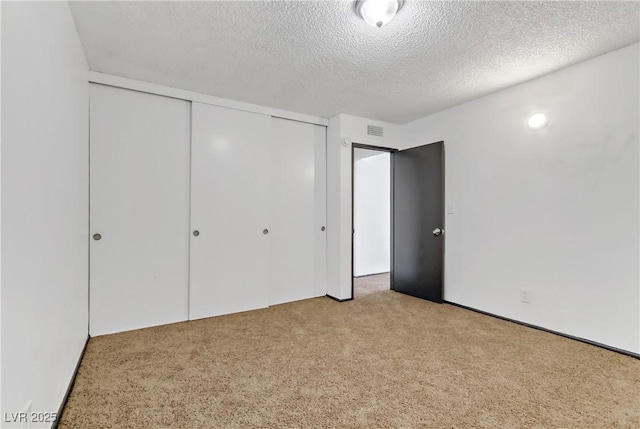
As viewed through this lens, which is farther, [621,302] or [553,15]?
[621,302]

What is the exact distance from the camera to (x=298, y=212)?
386 centimetres

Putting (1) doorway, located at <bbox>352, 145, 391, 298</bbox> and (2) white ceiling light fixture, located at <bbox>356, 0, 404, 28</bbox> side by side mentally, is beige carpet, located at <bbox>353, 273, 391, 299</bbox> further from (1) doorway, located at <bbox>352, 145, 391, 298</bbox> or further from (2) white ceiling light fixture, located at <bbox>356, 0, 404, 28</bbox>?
(2) white ceiling light fixture, located at <bbox>356, 0, 404, 28</bbox>

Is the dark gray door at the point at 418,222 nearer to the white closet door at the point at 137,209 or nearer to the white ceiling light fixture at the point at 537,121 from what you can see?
the white ceiling light fixture at the point at 537,121

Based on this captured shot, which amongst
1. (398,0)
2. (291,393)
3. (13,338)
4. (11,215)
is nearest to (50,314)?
(13,338)

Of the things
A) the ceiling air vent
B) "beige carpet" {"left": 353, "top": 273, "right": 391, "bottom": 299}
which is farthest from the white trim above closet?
"beige carpet" {"left": 353, "top": 273, "right": 391, "bottom": 299}

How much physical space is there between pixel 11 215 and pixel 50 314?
26.5 inches

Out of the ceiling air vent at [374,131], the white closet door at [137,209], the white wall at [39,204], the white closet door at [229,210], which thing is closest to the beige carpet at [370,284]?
the white closet door at [229,210]

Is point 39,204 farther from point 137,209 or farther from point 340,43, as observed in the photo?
point 340,43

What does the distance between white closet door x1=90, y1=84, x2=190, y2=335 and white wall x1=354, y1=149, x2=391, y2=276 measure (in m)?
3.25

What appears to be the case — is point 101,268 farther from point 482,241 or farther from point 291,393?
point 482,241

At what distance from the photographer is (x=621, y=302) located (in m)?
2.36

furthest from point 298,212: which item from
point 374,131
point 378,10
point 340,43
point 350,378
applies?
point 378,10

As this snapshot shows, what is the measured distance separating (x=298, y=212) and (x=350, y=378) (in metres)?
2.22

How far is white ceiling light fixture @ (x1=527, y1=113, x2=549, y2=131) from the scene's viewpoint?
2814 millimetres
